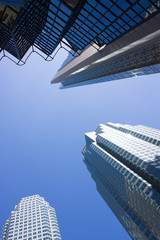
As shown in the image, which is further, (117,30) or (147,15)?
(117,30)

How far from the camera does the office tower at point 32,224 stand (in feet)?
299

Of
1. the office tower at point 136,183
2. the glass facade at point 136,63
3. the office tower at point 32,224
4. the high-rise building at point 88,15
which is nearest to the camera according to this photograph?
the high-rise building at point 88,15


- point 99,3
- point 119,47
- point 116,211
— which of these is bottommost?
point 116,211

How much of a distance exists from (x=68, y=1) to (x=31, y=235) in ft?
345

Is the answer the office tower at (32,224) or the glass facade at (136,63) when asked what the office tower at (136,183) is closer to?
the glass facade at (136,63)

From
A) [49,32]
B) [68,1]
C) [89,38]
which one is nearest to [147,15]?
[68,1]

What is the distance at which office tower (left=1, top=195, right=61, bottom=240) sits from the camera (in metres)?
91.0

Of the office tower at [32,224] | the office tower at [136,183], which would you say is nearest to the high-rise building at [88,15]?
the office tower at [136,183]

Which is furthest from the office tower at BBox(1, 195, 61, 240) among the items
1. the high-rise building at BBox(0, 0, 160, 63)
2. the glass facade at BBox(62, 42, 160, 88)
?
the high-rise building at BBox(0, 0, 160, 63)

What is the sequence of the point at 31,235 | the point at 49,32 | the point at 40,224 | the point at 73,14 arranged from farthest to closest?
the point at 40,224
the point at 31,235
the point at 49,32
the point at 73,14

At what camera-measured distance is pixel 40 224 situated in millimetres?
99000

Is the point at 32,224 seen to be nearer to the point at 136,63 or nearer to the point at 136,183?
the point at 136,183

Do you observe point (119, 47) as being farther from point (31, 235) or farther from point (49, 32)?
point (31, 235)

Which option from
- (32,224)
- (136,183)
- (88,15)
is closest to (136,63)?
(88,15)
